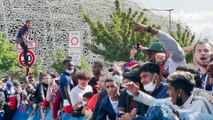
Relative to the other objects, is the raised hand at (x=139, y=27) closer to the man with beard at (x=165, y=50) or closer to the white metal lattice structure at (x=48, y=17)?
the man with beard at (x=165, y=50)

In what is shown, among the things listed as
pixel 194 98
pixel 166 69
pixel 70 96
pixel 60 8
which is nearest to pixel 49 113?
pixel 70 96

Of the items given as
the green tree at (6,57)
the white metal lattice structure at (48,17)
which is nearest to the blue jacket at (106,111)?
the green tree at (6,57)

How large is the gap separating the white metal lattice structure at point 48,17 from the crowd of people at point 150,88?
53.8 m

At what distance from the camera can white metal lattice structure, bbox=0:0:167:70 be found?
68.0 meters

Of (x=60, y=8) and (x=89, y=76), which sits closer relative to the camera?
(x=89, y=76)

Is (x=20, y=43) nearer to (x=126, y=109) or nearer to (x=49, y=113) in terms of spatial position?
(x=49, y=113)

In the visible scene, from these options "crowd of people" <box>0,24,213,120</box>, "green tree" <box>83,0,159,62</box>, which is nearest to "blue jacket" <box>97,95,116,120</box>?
"crowd of people" <box>0,24,213,120</box>

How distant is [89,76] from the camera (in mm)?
11391

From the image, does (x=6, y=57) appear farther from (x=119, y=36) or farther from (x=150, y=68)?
(x=150, y=68)

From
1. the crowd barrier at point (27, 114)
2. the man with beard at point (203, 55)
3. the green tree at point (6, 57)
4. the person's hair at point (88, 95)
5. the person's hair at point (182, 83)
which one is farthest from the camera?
the green tree at point (6, 57)

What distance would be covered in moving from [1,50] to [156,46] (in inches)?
1945

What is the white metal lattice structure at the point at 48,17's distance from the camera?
68.0 meters

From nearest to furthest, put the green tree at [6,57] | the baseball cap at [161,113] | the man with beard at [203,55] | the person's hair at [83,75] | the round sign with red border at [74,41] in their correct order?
the baseball cap at [161,113] → the man with beard at [203,55] → the person's hair at [83,75] → the round sign with red border at [74,41] → the green tree at [6,57]

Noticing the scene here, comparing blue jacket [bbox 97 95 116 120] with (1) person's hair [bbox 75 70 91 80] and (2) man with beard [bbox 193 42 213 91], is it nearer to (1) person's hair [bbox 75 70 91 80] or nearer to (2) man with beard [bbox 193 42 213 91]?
(2) man with beard [bbox 193 42 213 91]
